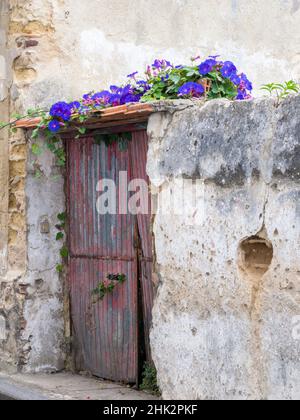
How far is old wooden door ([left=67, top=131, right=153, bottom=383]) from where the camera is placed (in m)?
6.65

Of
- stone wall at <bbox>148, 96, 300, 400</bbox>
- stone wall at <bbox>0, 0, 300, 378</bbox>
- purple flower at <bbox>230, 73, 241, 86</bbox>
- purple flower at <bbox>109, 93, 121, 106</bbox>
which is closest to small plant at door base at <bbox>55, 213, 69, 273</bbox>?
stone wall at <bbox>0, 0, 300, 378</bbox>

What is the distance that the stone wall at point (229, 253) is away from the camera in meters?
5.09

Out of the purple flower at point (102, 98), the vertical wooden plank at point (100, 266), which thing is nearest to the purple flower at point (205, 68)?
the purple flower at point (102, 98)

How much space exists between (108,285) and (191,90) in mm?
1812

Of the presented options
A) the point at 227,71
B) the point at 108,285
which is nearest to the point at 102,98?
the point at 227,71

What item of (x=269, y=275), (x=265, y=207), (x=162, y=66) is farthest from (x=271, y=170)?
(x=162, y=66)

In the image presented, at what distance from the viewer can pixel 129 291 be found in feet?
22.2

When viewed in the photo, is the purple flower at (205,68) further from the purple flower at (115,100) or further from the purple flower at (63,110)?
the purple flower at (63,110)

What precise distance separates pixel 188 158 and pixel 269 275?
101 cm

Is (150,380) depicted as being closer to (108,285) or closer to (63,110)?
(108,285)

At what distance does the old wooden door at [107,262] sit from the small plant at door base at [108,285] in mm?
34

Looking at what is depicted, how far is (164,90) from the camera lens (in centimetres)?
613

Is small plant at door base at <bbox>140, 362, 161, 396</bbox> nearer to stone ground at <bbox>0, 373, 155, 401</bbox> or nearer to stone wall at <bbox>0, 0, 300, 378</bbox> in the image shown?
stone ground at <bbox>0, 373, 155, 401</bbox>
